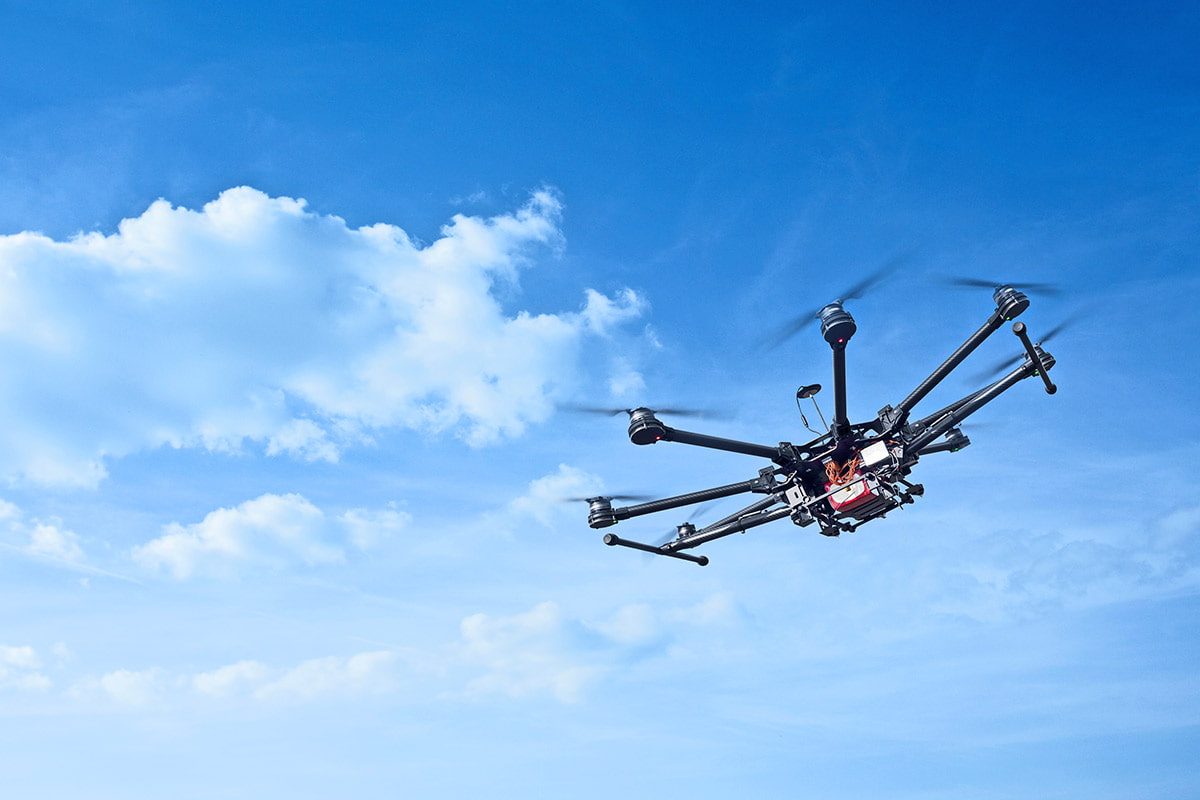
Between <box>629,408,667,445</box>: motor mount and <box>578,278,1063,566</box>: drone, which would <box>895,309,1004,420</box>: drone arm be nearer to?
<box>578,278,1063,566</box>: drone

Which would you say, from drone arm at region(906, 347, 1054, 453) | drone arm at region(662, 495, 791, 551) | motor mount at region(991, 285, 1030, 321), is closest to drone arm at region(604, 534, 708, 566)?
drone arm at region(662, 495, 791, 551)

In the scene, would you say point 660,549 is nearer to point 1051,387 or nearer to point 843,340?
point 843,340

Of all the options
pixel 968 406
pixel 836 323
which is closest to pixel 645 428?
pixel 836 323

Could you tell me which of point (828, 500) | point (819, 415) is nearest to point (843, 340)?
point (819, 415)

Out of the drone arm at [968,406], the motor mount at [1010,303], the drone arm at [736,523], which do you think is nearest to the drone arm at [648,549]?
the drone arm at [736,523]

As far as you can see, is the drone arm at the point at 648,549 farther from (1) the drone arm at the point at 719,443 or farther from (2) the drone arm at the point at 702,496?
(1) the drone arm at the point at 719,443

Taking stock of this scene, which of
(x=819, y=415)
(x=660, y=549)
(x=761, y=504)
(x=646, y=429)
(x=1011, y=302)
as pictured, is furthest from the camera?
(x=660, y=549)

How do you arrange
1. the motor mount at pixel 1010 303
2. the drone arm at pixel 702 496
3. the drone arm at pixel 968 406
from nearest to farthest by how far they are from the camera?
the motor mount at pixel 1010 303, the drone arm at pixel 968 406, the drone arm at pixel 702 496
